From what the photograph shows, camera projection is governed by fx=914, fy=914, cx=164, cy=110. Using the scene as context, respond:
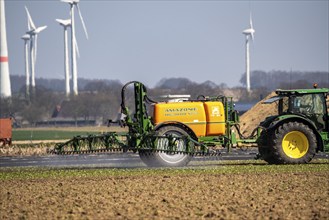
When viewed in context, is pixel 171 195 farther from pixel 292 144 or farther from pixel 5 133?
pixel 5 133

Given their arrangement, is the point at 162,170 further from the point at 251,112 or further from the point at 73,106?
the point at 73,106

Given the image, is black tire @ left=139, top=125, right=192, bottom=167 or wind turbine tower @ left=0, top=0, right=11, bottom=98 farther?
wind turbine tower @ left=0, top=0, right=11, bottom=98

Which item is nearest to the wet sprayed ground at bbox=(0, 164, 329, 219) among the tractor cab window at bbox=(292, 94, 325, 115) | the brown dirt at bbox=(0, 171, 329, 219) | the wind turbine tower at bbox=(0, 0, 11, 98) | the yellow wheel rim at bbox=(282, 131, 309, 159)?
the brown dirt at bbox=(0, 171, 329, 219)

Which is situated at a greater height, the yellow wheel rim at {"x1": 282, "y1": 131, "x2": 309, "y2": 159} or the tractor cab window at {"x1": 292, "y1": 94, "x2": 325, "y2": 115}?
the tractor cab window at {"x1": 292, "y1": 94, "x2": 325, "y2": 115}

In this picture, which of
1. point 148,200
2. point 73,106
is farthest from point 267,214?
point 73,106

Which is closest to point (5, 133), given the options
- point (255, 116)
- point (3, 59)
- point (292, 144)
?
point (255, 116)

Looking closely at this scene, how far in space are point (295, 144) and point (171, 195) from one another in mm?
8382

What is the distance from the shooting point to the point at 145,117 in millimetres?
29328

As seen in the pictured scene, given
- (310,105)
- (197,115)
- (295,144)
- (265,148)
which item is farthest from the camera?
(197,115)

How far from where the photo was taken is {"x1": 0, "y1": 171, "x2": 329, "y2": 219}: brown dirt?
17.7 meters

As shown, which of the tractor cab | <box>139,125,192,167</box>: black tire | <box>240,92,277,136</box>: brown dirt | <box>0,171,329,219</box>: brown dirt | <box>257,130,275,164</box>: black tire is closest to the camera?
<box>0,171,329,219</box>: brown dirt

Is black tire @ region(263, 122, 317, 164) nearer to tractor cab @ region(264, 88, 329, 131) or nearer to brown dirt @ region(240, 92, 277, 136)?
tractor cab @ region(264, 88, 329, 131)

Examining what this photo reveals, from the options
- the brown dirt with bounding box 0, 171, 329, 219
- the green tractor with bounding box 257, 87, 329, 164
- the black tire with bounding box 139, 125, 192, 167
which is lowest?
the brown dirt with bounding box 0, 171, 329, 219

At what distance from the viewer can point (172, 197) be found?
20234 millimetres
